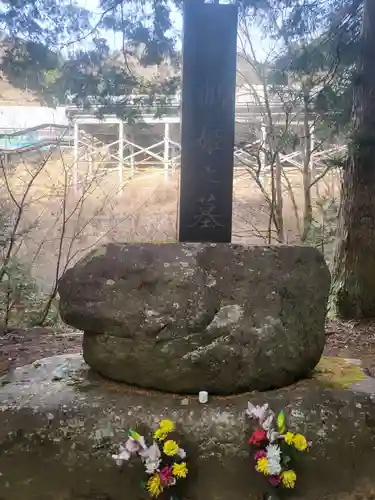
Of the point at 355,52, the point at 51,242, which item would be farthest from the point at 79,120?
the point at 355,52

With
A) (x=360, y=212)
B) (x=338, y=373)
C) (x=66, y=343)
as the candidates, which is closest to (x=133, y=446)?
(x=338, y=373)

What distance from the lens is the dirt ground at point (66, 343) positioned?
15.3 feet

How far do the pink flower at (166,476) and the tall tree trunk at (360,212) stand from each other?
12.6 feet

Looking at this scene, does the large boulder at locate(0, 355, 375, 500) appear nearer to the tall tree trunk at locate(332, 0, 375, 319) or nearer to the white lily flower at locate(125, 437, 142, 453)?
the white lily flower at locate(125, 437, 142, 453)

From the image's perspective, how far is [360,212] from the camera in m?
5.51

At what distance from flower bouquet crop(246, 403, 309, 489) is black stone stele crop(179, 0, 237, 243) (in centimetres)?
115

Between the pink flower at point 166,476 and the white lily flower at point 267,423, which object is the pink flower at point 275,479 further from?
the pink flower at point 166,476

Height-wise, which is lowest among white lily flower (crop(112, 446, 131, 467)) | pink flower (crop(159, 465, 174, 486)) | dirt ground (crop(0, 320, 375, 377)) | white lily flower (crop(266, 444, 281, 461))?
dirt ground (crop(0, 320, 375, 377))

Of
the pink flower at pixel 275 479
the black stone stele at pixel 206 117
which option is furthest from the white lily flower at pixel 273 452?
the black stone stele at pixel 206 117

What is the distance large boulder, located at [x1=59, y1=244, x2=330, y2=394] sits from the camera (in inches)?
100.0

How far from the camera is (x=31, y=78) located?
5.38 metres

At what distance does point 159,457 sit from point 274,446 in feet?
1.72

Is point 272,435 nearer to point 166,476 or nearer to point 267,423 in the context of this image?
point 267,423

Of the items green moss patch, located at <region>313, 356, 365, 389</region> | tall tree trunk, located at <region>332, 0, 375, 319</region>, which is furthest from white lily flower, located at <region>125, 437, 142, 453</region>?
tall tree trunk, located at <region>332, 0, 375, 319</region>
